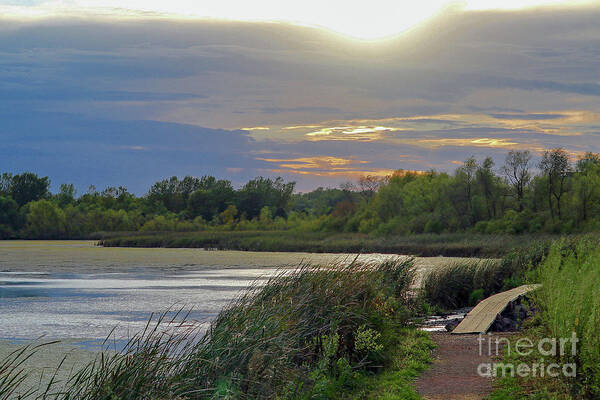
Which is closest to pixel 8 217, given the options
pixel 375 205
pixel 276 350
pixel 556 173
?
pixel 375 205

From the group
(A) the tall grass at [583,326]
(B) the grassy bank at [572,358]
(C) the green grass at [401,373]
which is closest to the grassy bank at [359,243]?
(C) the green grass at [401,373]

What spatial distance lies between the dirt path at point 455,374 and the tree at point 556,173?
5615 cm

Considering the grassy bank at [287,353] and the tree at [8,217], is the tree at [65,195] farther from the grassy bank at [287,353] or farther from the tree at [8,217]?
the grassy bank at [287,353]

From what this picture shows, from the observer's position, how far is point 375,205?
84438 mm

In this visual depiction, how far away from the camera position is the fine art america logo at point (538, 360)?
7852 mm

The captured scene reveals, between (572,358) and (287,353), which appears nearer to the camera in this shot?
(287,353)

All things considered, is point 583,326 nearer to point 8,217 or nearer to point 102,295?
Answer: point 102,295

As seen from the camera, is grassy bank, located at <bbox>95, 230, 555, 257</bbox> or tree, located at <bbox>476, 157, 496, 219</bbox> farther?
tree, located at <bbox>476, 157, 496, 219</bbox>

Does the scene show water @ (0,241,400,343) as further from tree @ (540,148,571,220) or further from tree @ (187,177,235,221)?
tree @ (187,177,235,221)

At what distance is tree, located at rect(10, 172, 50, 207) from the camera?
125 metres

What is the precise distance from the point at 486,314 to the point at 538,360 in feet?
18.6

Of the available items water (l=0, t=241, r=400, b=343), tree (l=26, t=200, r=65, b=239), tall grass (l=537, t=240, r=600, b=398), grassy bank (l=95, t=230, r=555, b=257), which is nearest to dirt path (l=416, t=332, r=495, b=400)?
tall grass (l=537, t=240, r=600, b=398)

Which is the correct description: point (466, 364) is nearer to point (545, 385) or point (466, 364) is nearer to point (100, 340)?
point (545, 385)

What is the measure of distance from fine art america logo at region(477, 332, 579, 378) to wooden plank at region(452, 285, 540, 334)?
1.57m
